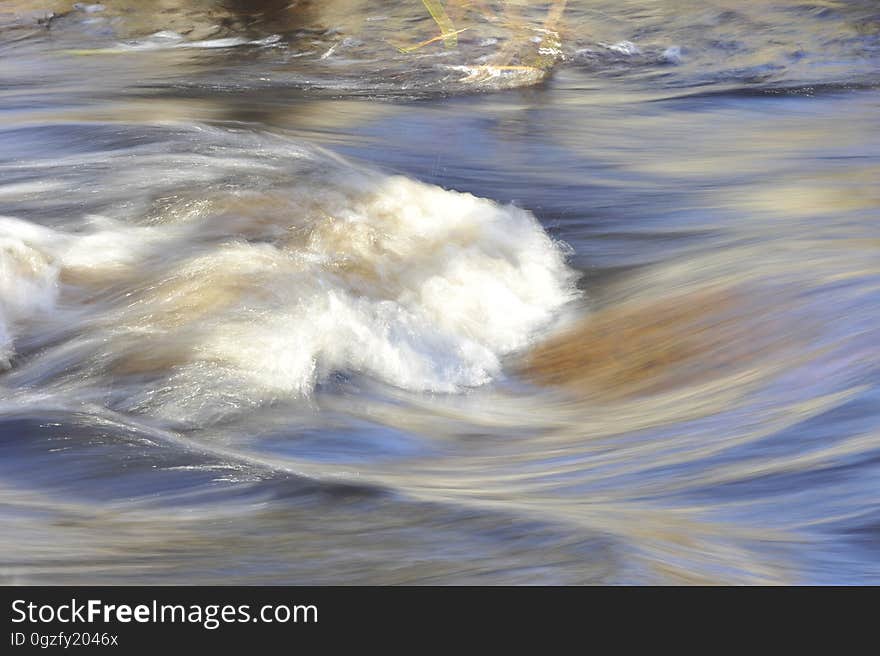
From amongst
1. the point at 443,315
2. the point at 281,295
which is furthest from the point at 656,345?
the point at 281,295

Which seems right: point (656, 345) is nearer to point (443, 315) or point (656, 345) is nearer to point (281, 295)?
point (443, 315)

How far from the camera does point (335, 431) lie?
3824 mm

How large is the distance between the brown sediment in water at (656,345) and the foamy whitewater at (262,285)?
0.21 meters

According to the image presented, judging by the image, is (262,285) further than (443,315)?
No

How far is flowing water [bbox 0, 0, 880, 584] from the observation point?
2830 millimetres

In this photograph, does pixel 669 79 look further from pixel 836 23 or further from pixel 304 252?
pixel 304 252

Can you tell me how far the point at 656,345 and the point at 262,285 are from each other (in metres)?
1.32

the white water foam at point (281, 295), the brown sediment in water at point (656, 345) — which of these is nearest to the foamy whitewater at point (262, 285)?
the white water foam at point (281, 295)

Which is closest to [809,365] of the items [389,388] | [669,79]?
[389,388]

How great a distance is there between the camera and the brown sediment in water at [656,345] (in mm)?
4402

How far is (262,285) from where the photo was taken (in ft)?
15.4

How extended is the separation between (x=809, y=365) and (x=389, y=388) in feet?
4.10

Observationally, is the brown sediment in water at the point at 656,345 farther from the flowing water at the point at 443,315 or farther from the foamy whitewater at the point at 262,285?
the foamy whitewater at the point at 262,285

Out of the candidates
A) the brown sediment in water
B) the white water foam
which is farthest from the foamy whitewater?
the brown sediment in water
